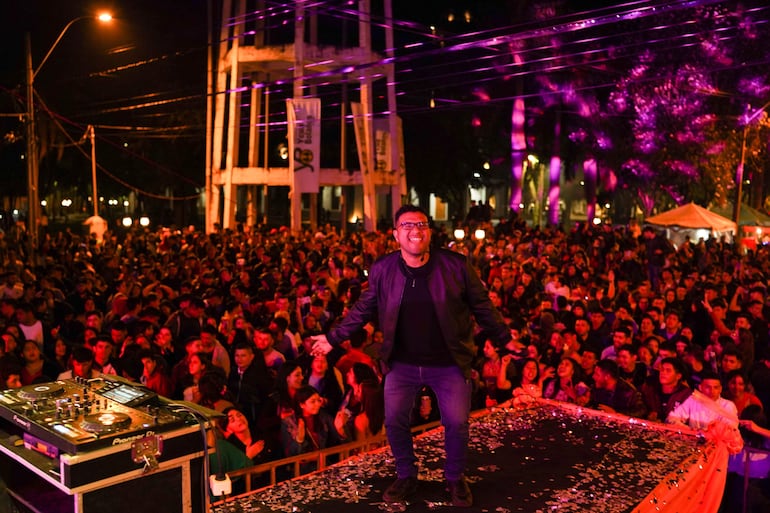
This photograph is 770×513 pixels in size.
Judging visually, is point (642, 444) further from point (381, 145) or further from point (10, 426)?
point (381, 145)

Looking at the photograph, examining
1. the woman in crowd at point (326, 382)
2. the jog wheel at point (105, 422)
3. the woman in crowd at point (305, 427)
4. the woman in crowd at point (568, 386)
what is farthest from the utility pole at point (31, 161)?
the jog wheel at point (105, 422)

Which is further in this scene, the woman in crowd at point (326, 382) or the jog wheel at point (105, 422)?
the woman in crowd at point (326, 382)

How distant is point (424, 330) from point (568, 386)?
132 inches

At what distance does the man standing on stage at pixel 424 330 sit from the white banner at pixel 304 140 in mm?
19229

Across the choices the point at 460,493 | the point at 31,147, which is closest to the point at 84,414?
the point at 460,493

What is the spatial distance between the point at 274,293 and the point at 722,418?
281 inches

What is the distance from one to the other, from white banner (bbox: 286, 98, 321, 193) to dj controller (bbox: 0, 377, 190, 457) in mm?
19654

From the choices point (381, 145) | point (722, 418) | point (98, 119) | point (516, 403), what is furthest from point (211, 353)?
point (98, 119)

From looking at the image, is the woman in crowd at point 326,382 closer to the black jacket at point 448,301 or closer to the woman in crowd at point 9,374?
the woman in crowd at point 9,374

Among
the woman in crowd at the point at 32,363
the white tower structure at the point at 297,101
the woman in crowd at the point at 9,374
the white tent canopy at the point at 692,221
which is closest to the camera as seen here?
the woman in crowd at the point at 9,374

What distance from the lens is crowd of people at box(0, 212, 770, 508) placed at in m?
6.34

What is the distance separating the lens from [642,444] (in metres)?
5.40

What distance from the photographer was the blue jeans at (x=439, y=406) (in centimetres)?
432

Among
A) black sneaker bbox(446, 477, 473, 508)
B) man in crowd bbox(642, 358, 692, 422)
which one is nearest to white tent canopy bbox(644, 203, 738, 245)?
man in crowd bbox(642, 358, 692, 422)
